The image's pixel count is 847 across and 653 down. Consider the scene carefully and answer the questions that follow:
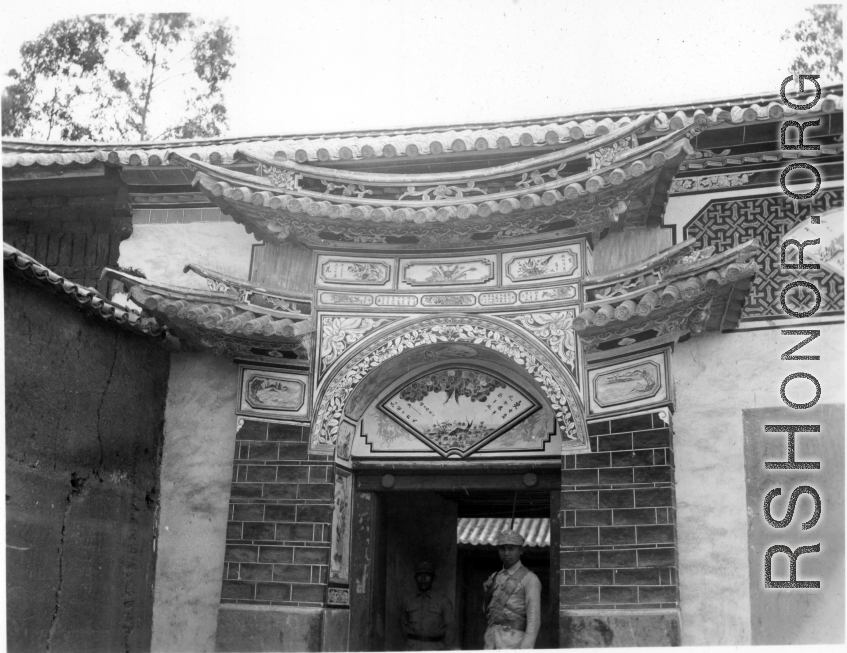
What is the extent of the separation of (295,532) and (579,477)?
2282mm

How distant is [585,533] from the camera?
771 centimetres

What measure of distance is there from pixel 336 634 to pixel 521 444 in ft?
6.94

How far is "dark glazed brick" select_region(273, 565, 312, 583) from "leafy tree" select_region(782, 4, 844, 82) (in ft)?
17.9

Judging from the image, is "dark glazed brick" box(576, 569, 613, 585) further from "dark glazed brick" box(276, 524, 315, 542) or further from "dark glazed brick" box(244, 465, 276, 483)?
"dark glazed brick" box(244, 465, 276, 483)

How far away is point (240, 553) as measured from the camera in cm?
825

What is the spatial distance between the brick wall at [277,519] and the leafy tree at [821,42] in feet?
16.0

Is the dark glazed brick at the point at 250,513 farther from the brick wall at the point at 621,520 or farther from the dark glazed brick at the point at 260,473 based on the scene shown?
the brick wall at the point at 621,520

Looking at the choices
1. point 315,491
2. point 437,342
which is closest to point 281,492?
point 315,491

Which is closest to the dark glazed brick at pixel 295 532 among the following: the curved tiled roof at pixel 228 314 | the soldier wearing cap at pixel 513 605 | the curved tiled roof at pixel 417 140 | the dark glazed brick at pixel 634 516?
the curved tiled roof at pixel 228 314

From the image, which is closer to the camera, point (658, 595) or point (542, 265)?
point (658, 595)

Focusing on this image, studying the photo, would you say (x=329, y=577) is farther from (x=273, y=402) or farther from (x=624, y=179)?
(x=624, y=179)

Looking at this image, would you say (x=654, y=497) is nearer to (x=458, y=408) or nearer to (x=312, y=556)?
(x=458, y=408)

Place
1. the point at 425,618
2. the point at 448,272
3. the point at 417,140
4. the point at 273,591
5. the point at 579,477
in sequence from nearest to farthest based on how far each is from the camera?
the point at 579,477
the point at 273,591
the point at 417,140
the point at 448,272
the point at 425,618

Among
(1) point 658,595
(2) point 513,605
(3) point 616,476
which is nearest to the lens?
(1) point 658,595
